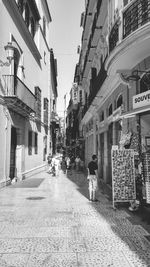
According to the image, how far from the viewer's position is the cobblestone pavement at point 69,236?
4.39 m

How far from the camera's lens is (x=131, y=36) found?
746cm

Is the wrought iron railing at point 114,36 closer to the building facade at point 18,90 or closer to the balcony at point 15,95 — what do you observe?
the building facade at point 18,90

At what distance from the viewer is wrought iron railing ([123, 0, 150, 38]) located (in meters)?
7.45

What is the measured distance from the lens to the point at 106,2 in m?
12.2

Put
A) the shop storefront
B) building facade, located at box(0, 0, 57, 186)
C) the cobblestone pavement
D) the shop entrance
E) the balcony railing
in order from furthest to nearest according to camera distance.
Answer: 1. the shop entrance
2. building facade, located at box(0, 0, 57, 186)
3. the balcony railing
4. the shop storefront
5. the cobblestone pavement

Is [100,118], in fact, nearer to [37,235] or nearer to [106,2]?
[106,2]

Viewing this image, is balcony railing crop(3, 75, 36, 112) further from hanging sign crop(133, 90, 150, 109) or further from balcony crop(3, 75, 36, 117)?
hanging sign crop(133, 90, 150, 109)

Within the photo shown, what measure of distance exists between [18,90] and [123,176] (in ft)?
24.6

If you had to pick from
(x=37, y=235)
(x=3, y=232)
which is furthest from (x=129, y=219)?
(x=3, y=232)

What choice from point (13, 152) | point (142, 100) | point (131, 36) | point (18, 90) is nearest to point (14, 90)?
point (18, 90)

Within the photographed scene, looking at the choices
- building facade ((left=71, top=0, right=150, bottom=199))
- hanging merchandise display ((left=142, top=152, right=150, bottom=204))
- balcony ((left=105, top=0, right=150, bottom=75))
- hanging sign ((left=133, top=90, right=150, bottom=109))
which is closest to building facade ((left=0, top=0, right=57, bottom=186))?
building facade ((left=71, top=0, right=150, bottom=199))

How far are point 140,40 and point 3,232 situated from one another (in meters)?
5.61

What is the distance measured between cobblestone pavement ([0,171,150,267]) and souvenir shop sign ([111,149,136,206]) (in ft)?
1.51

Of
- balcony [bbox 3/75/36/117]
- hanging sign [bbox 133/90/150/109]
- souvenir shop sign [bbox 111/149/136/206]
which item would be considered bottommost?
souvenir shop sign [bbox 111/149/136/206]
